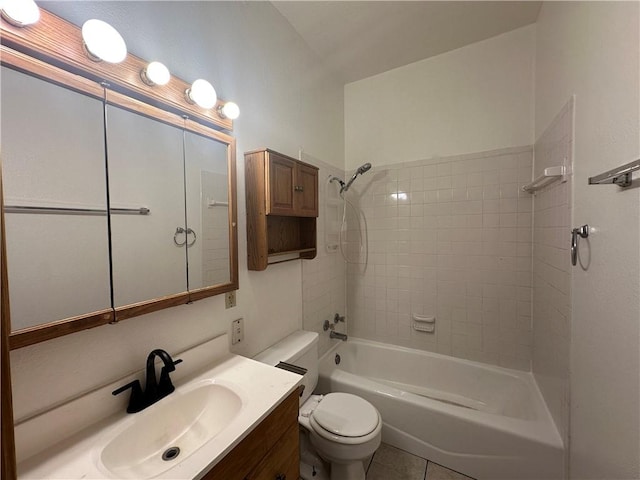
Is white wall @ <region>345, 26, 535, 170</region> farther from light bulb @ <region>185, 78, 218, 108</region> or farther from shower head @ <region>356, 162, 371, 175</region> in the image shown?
light bulb @ <region>185, 78, 218, 108</region>

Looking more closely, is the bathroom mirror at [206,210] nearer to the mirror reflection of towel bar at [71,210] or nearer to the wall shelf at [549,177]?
the mirror reflection of towel bar at [71,210]

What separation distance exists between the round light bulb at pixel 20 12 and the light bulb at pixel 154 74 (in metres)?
0.27

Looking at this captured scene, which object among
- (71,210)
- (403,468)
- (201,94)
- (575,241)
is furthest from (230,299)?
(575,241)

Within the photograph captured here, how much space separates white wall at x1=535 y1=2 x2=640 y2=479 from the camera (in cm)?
76

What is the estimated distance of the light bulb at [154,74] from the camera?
898 millimetres

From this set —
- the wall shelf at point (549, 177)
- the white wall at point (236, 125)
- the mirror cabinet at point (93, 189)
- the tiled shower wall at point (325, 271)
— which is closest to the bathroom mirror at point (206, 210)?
the mirror cabinet at point (93, 189)

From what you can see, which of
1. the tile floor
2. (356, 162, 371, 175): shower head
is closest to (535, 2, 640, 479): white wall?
the tile floor

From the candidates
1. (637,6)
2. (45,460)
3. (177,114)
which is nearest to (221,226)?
(177,114)

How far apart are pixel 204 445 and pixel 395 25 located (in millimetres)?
2383

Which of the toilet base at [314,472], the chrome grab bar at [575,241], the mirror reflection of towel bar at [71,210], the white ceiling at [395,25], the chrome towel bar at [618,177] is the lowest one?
the toilet base at [314,472]

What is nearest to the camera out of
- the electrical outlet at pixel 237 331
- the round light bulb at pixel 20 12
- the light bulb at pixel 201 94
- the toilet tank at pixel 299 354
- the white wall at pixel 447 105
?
the round light bulb at pixel 20 12

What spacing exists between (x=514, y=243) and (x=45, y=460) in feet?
8.22

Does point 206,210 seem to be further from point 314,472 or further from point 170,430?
point 314,472

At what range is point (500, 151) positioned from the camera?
6.14 ft
